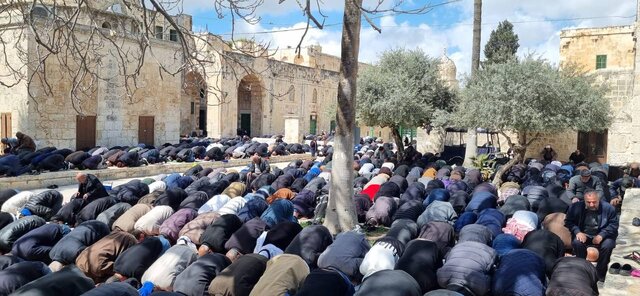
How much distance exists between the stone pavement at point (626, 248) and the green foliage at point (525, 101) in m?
3.86

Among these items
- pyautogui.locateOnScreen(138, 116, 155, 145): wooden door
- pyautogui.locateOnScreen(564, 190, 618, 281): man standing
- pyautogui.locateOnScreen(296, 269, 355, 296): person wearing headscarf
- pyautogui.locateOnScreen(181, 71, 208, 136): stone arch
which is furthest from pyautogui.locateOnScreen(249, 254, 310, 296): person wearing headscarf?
pyautogui.locateOnScreen(181, 71, 208, 136): stone arch

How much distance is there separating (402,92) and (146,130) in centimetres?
1043

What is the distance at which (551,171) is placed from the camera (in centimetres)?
1228

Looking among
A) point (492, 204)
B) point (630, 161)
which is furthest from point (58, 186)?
point (630, 161)

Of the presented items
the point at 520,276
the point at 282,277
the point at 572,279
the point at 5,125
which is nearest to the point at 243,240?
the point at 282,277

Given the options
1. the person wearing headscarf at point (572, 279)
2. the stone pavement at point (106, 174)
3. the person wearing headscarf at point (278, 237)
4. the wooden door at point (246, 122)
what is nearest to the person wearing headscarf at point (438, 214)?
the person wearing headscarf at point (278, 237)

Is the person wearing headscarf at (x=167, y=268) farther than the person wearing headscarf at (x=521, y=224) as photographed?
No

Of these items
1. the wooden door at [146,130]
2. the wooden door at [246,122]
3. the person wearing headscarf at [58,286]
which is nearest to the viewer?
the person wearing headscarf at [58,286]

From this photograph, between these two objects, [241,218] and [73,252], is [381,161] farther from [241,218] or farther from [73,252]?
[73,252]

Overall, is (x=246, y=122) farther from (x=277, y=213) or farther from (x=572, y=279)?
(x=572, y=279)

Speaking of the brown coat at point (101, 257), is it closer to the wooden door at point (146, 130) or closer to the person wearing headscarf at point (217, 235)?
the person wearing headscarf at point (217, 235)

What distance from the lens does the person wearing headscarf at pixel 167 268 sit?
5.43 m

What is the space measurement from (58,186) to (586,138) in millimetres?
17559

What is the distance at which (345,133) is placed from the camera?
7.43m
